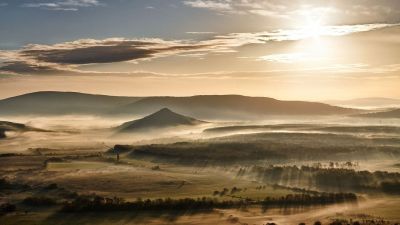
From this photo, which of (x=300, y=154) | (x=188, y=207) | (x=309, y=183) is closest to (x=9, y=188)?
(x=188, y=207)

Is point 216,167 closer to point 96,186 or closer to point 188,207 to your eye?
point 96,186

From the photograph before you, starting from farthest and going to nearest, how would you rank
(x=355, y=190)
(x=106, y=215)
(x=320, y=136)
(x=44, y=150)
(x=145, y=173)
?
1. (x=320, y=136)
2. (x=44, y=150)
3. (x=145, y=173)
4. (x=355, y=190)
5. (x=106, y=215)

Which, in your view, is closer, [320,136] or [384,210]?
[384,210]

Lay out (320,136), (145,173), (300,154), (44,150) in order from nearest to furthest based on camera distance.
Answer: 1. (145,173)
2. (300,154)
3. (44,150)
4. (320,136)

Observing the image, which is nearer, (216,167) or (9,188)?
(9,188)

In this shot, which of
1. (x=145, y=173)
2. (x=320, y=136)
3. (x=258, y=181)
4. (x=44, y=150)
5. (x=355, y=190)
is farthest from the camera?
(x=320, y=136)

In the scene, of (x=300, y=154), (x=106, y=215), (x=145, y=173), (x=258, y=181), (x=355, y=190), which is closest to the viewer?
(x=106, y=215)

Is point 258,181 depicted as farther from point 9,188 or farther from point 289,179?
point 9,188

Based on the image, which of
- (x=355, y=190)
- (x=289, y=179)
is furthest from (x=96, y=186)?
(x=355, y=190)
